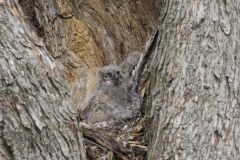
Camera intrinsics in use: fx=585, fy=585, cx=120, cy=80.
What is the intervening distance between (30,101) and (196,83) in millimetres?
1153

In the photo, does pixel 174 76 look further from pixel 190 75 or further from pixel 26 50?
pixel 26 50

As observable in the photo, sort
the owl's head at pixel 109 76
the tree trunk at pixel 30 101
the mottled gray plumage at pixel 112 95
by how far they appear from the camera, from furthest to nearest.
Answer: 1. the owl's head at pixel 109 76
2. the mottled gray plumage at pixel 112 95
3. the tree trunk at pixel 30 101

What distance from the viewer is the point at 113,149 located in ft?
13.8

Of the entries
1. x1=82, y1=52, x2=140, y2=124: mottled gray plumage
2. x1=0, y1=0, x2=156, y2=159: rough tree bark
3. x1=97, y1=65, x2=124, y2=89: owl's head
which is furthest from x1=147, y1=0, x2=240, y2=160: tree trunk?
x1=97, y1=65, x2=124, y2=89: owl's head

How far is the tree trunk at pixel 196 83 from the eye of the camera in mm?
3691

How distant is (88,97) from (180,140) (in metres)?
2.53

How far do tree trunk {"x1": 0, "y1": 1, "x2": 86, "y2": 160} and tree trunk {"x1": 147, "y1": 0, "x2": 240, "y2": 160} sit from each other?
2.14 feet

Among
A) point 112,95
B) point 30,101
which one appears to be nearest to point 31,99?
point 30,101

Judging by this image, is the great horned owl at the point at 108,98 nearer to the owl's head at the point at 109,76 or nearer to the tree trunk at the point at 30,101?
the owl's head at the point at 109,76

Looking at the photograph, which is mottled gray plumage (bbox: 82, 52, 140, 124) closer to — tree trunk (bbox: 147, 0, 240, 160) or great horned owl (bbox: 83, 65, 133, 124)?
great horned owl (bbox: 83, 65, 133, 124)

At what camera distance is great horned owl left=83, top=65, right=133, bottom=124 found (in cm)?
563

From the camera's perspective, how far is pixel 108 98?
587 centimetres

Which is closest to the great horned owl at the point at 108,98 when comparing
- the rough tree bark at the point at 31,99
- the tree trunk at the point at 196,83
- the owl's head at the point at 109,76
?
the owl's head at the point at 109,76

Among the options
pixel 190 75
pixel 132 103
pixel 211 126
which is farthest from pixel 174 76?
pixel 132 103
